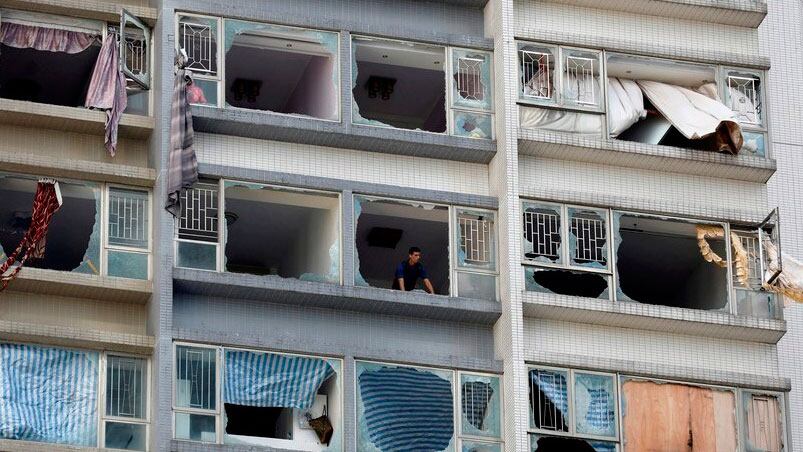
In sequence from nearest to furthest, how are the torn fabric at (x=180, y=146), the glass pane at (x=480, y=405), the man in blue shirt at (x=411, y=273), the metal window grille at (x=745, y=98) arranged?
the torn fabric at (x=180, y=146), the glass pane at (x=480, y=405), the man in blue shirt at (x=411, y=273), the metal window grille at (x=745, y=98)

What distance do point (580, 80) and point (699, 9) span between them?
10.2 feet

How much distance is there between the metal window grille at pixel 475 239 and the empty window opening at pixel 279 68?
130 inches

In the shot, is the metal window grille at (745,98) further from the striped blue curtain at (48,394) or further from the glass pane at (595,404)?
the striped blue curtain at (48,394)

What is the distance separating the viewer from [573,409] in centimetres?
4372

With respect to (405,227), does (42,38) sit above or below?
above

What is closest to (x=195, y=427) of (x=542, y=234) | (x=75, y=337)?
(x=75, y=337)

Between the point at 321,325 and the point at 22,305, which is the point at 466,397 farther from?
the point at 22,305

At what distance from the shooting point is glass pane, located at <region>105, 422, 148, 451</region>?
138 feet

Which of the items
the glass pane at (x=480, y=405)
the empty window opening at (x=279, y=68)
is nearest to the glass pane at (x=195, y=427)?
the glass pane at (x=480, y=405)

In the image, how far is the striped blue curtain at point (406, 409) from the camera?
4288 centimetres

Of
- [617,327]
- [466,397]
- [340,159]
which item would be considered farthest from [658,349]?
[340,159]

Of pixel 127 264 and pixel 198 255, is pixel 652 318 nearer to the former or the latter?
pixel 198 255

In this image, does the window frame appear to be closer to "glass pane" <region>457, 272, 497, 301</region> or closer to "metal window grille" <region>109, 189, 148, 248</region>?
"glass pane" <region>457, 272, 497, 301</region>

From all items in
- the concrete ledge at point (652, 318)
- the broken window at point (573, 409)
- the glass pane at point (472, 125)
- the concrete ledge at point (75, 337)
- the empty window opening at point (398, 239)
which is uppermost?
the glass pane at point (472, 125)
